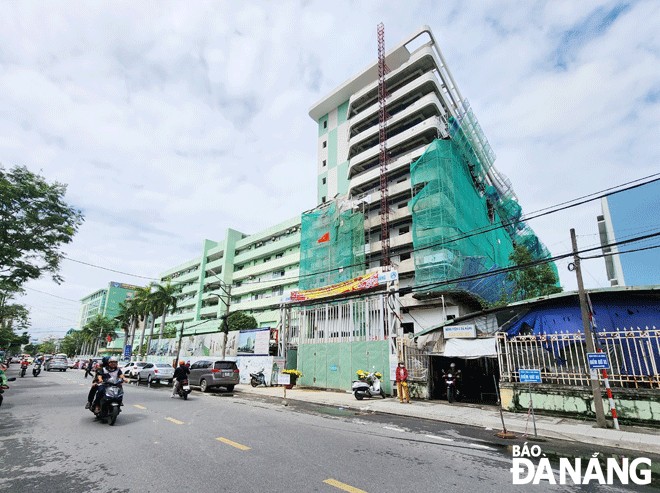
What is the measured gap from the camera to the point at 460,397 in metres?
16.5

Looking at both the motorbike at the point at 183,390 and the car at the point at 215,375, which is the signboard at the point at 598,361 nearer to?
the motorbike at the point at 183,390

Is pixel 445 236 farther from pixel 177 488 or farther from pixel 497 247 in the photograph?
pixel 177 488

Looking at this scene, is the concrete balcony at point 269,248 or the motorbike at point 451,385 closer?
the motorbike at point 451,385

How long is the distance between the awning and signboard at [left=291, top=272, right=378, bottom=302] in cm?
570

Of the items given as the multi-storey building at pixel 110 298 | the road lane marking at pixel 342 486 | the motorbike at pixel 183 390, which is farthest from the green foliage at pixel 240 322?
the multi-storey building at pixel 110 298

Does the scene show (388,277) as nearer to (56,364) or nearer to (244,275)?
(244,275)

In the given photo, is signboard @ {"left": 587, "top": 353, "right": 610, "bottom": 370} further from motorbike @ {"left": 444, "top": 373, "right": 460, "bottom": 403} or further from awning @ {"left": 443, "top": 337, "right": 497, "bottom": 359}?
motorbike @ {"left": 444, "top": 373, "right": 460, "bottom": 403}

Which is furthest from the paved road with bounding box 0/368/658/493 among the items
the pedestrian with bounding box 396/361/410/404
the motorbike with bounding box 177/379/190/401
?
the pedestrian with bounding box 396/361/410/404

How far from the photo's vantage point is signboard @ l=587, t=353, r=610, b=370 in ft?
31.6

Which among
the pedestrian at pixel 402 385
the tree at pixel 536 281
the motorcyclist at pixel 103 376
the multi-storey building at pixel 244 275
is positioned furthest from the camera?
the multi-storey building at pixel 244 275

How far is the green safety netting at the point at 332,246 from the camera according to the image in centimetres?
3281

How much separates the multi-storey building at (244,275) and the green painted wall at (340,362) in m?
19.4

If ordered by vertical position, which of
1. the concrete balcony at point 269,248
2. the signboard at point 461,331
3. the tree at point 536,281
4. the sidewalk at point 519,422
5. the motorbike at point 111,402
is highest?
the concrete balcony at point 269,248

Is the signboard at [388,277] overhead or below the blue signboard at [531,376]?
overhead
